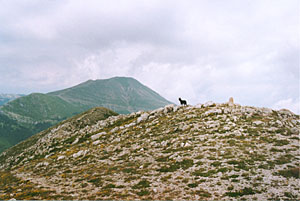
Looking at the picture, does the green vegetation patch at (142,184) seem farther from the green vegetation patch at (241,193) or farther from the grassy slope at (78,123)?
the grassy slope at (78,123)

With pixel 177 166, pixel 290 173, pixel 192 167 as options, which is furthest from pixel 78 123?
pixel 290 173

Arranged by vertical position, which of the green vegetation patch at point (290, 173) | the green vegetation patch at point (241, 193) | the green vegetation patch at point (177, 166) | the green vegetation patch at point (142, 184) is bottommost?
the green vegetation patch at point (142, 184)

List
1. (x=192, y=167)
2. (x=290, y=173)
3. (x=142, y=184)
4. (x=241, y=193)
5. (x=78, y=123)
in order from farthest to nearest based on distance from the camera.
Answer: (x=78, y=123) → (x=192, y=167) → (x=142, y=184) → (x=290, y=173) → (x=241, y=193)

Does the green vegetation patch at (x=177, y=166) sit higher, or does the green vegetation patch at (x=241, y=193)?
the green vegetation patch at (x=177, y=166)

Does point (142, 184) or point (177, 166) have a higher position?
point (177, 166)

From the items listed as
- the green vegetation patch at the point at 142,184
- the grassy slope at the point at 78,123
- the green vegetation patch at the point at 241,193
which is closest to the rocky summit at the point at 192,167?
the green vegetation patch at the point at 241,193

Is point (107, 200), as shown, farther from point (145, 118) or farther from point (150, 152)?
point (145, 118)

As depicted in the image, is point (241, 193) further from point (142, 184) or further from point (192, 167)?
point (142, 184)

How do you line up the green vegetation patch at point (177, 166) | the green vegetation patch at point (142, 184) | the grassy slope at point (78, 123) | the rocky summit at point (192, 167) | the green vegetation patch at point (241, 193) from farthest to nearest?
A: the grassy slope at point (78, 123) < the green vegetation patch at point (177, 166) < the green vegetation patch at point (142, 184) < the rocky summit at point (192, 167) < the green vegetation patch at point (241, 193)

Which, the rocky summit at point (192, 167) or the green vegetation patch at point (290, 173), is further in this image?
the green vegetation patch at point (290, 173)

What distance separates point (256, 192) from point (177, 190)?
243 inches

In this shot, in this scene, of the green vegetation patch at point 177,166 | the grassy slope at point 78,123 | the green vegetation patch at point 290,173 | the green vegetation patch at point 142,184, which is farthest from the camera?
the grassy slope at point 78,123

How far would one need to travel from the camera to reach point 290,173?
15359 mm

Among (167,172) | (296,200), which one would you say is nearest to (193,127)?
(167,172)
